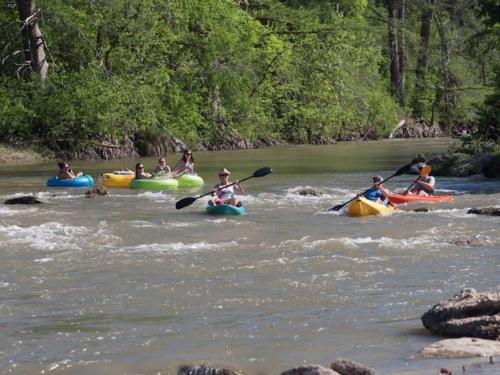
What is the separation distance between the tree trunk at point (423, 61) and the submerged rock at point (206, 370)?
49215mm

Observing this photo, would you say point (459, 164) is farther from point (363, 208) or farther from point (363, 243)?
point (363, 243)

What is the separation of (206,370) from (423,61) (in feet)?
174

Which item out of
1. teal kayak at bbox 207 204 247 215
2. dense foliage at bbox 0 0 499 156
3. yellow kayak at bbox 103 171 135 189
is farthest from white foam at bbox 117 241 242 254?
dense foliage at bbox 0 0 499 156

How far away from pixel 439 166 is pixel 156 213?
→ 11831mm

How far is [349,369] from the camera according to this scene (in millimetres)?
6488

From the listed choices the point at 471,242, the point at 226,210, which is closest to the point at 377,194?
the point at 226,210

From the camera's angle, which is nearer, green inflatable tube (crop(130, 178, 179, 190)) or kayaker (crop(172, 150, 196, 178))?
green inflatable tube (crop(130, 178, 179, 190))

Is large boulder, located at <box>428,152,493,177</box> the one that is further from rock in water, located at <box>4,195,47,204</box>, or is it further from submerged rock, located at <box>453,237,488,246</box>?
submerged rock, located at <box>453,237,488,246</box>

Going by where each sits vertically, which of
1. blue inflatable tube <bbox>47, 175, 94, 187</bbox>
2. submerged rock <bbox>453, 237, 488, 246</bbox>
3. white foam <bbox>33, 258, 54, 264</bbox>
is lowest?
submerged rock <bbox>453, 237, 488, 246</bbox>

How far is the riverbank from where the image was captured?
32344 mm

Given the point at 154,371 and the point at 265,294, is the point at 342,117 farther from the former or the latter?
the point at 154,371

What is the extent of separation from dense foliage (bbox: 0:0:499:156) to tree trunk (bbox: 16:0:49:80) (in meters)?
0.35

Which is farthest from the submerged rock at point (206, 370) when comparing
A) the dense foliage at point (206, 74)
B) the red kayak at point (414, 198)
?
the dense foliage at point (206, 74)

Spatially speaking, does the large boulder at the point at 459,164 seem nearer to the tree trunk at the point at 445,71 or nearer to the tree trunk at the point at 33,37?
the tree trunk at the point at 33,37
